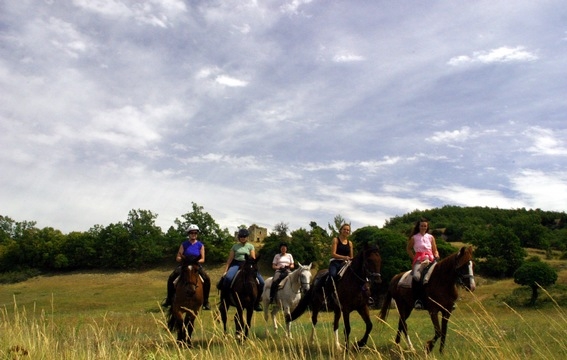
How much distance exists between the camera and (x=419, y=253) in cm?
1030

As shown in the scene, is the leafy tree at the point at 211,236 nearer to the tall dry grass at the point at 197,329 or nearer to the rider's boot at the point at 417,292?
the tall dry grass at the point at 197,329

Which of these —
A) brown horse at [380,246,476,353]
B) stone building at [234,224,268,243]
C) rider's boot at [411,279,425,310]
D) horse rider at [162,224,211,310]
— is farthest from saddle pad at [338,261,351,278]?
stone building at [234,224,268,243]

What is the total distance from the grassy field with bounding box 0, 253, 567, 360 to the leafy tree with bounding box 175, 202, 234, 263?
12.8ft

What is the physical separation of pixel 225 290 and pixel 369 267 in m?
4.10

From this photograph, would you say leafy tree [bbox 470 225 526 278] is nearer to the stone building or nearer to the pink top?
the pink top

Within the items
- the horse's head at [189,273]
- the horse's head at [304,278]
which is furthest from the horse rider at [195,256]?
the horse's head at [304,278]

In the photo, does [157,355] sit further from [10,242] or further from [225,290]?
[10,242]

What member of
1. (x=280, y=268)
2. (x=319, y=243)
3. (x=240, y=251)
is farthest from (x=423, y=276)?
(x=319, y=243)

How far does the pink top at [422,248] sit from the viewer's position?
33.6 ft

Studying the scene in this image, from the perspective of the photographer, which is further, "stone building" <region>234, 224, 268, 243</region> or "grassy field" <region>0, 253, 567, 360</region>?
"stone building" <region>234, 224, 268, 243</region>

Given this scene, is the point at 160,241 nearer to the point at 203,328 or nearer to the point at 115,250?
the point at 115,250

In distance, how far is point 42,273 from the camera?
240ft

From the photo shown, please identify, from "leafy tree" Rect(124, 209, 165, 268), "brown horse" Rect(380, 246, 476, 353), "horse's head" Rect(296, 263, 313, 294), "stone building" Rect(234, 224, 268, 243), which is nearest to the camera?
"brown horse" Rect(380, 246, 476, 353)

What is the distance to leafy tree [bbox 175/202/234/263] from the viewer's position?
219ft
